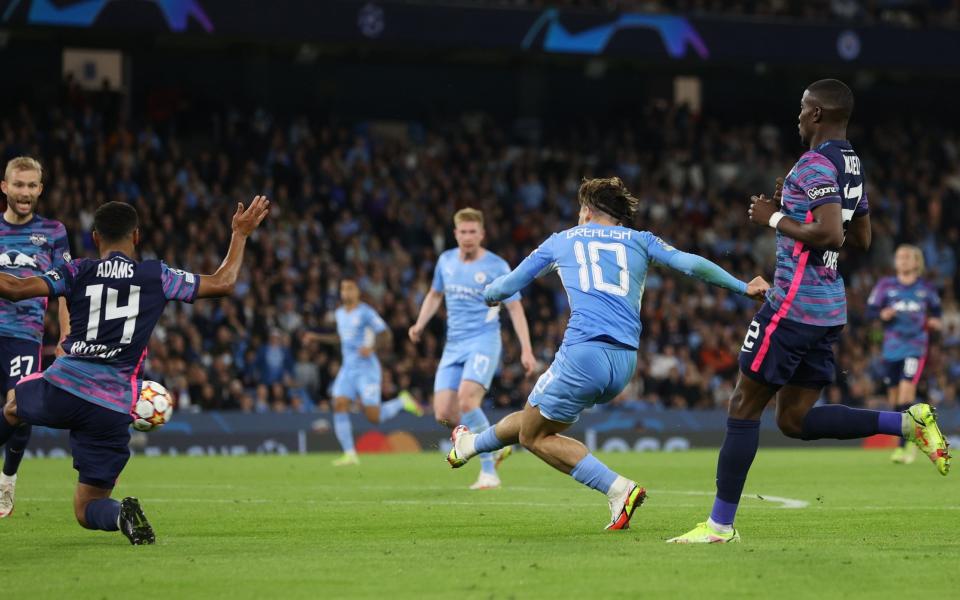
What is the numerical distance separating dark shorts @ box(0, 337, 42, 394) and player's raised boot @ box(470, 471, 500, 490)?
14.2 feet

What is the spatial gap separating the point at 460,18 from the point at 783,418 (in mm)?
21621

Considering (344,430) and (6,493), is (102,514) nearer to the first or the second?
(6,493)

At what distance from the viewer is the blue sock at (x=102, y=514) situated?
8.24 metres

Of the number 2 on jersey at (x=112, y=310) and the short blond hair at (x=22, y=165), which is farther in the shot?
the short blond hair at (x=22, y=165)

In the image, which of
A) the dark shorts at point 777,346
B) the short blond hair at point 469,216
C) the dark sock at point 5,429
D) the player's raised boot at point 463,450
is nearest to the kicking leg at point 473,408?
the short blond hair at point 469,216

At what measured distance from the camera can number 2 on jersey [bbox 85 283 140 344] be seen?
8.23 m

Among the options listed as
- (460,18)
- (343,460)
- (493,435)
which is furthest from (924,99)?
(493,435)

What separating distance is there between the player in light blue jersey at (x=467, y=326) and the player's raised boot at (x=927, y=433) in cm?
578

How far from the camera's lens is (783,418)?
8.42 metres

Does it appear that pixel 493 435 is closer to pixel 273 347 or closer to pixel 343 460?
pixel 343 460

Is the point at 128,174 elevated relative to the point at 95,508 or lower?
elevated

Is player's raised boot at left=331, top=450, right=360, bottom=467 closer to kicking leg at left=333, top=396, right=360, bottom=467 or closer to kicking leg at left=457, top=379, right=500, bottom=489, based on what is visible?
kicking leg at left=333, top=396, right=360, bottom=467

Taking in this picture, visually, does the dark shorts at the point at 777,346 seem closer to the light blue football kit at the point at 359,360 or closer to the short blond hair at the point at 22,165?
the short blond hair at the point at 22,165

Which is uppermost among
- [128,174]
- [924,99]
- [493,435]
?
[924,99]
